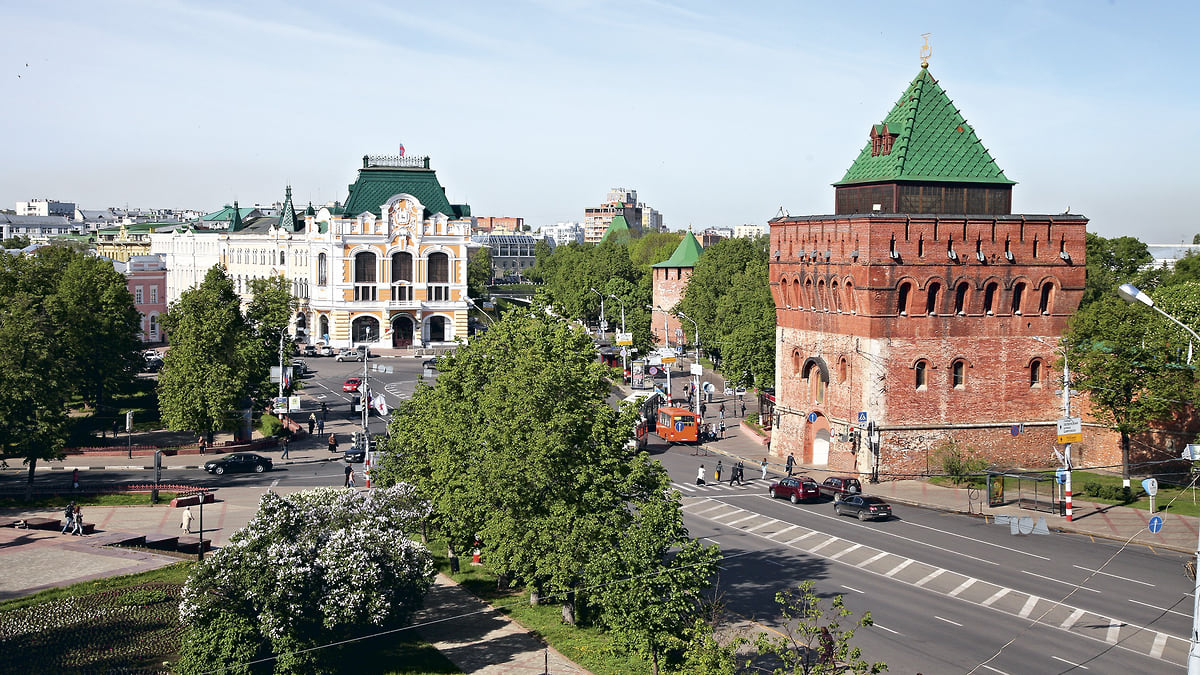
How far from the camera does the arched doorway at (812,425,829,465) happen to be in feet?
206

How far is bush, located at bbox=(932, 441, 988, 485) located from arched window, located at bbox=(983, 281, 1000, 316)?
7.03 meters

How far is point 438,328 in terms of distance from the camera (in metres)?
122

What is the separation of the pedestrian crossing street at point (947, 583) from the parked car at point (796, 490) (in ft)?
9.88

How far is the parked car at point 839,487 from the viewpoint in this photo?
53.9 meters

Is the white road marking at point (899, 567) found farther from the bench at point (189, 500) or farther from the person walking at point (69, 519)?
the person walking at point (69, 519)

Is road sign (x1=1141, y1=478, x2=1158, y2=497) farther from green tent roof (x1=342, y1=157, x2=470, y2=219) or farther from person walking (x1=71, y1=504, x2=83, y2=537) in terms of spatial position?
green tent roof (x1=342, y1=157, x2=470, y2=219)

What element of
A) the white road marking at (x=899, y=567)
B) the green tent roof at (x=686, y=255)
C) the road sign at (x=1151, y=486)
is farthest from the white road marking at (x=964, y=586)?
the green tent roof at (x=686, y=255)

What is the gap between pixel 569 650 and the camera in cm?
3447

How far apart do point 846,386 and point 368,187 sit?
234ft

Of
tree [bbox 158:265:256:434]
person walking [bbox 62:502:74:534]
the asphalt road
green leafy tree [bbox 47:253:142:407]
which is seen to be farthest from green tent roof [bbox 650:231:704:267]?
person walking [bbox 62:502:74:534]

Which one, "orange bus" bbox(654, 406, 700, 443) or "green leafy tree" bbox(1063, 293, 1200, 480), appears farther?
"orange bus" bbox(654, 406, 700, 443)

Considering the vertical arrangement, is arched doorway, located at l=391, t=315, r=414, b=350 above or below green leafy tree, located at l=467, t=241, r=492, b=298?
below

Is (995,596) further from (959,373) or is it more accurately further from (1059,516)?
(959,373)

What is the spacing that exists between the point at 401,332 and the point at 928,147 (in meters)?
71.4
